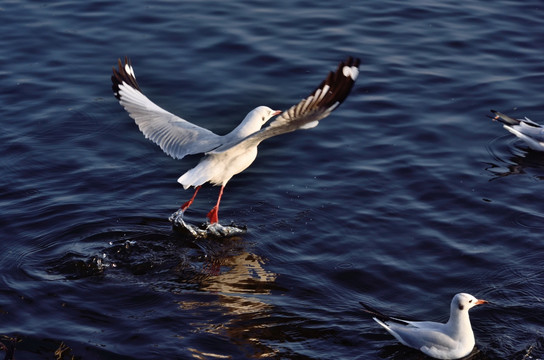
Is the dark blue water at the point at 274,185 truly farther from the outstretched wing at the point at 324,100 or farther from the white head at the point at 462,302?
the outstretched wing at the point at 324,100

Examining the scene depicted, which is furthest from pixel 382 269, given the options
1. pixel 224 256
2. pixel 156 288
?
pixel 156 288

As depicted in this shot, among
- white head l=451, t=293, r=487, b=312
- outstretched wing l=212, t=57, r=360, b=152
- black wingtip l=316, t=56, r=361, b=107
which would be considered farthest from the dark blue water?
black wingtip l=316, t=56, r=361, b=107

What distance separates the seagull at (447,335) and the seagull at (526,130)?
203 inches

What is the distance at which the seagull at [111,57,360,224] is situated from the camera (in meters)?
8.48

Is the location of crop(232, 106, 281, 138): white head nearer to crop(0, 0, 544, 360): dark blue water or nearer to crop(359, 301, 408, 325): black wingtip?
crop(0, 0, 544, 360): dark blue water

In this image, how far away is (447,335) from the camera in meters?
8.00

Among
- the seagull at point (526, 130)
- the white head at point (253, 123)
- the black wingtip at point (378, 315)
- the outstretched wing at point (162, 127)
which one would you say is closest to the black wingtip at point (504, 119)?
the seagull at point (526, 130)

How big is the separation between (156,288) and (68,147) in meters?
4.04

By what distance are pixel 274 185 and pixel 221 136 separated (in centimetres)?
131

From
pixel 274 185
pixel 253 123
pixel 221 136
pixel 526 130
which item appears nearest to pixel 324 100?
pixel 253 123

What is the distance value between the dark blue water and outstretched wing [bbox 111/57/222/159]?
848 millimetres

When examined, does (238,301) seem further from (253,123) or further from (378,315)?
(253,123)

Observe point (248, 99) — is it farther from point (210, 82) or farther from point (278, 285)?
point (278, 285)

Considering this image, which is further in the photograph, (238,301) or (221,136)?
(221,136)
